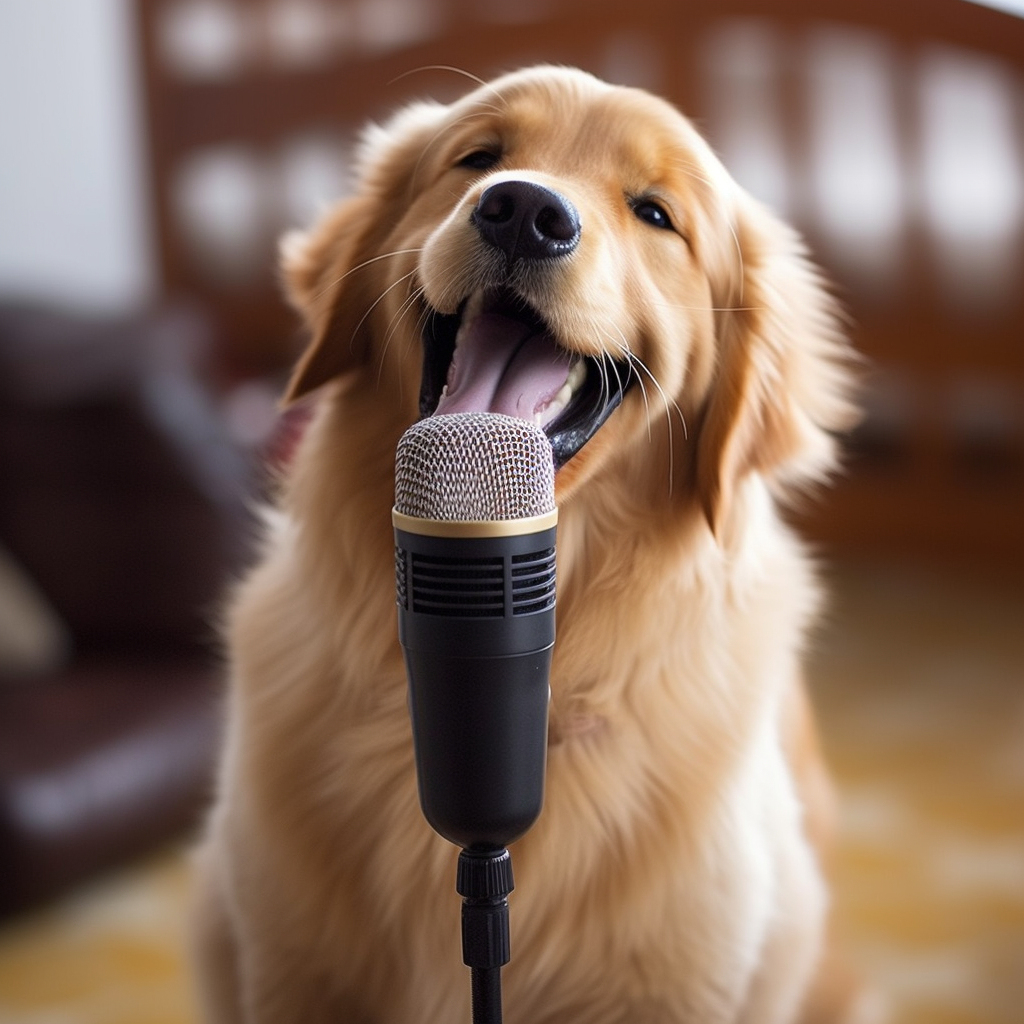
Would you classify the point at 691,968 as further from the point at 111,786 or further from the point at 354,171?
the point at 111,786

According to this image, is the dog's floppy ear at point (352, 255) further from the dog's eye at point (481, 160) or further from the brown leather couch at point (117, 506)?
the brown leather couch at point (117, 506)

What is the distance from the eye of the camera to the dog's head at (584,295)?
1062 mm

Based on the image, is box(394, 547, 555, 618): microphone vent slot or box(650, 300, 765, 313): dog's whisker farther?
box(650, 300, 765, 313): dog's whisker

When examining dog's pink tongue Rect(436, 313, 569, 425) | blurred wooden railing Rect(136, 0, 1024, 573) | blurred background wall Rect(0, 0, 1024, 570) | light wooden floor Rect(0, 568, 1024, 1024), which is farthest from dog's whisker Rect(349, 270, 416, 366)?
blurred wooden railing Rect(136, 0, 1024, 573)

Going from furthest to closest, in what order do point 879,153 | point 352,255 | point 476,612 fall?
point 879,153, point 352,255, point 476,612

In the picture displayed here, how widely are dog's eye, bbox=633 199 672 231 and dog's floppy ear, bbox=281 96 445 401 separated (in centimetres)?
25

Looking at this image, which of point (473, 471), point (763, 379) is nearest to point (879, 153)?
point (763, 379)

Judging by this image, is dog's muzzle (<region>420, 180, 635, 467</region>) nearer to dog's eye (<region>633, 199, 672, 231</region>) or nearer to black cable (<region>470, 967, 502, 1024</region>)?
dog's eye (<region>633, 199, 672, 231</region>)

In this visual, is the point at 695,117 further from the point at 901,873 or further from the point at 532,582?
the point at 532,582

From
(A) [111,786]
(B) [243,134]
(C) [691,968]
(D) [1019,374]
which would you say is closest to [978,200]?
(D) [1019,374]

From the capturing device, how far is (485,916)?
85 cm

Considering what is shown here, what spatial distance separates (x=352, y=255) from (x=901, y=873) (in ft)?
5.00

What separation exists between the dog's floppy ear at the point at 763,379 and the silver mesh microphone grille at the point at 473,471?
42 cm

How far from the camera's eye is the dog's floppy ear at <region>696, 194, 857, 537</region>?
124 cm
